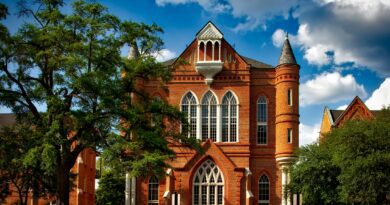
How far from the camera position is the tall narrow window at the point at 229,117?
5103cm

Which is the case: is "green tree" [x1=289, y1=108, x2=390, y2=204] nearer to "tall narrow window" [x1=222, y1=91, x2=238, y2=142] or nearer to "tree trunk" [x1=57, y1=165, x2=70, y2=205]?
"tall narrow window" [x1=222, y1=91, x2=238, y2=142]

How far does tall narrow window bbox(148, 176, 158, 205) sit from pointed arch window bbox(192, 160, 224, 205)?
346 centimetres

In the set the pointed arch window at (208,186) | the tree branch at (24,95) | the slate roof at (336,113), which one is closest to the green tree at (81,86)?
the tree branch at (24,95)

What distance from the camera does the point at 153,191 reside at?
50844 millimetres

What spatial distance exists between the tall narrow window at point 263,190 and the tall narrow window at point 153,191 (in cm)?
913

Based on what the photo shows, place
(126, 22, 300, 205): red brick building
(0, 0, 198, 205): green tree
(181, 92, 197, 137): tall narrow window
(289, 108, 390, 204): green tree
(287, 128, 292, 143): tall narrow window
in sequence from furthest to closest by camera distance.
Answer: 1. (181, 92, 197, 137): tall narrow window
2. (287, 128, 292, 143): tall narrow window
3. (126, 22, 300, 205): red brick building
4. (289, 108, 390, 204): green tree
5. (0, 0, 198, 205): green tree

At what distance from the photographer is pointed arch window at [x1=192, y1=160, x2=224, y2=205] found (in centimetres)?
4947

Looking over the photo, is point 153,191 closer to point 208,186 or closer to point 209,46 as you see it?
point 208,186

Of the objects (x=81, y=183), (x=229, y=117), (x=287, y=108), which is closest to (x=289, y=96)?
(x=287, y=108)

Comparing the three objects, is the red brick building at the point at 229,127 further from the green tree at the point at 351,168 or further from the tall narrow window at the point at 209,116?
the green tree at the point at 351,168

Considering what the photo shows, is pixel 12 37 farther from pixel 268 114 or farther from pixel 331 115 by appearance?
pixel 331 115

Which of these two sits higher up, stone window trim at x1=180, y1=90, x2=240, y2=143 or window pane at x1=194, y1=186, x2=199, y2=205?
stone window trim at x1=180, y1=90, x2=240, y2=143

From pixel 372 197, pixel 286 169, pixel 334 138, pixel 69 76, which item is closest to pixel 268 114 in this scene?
pixel 286 169

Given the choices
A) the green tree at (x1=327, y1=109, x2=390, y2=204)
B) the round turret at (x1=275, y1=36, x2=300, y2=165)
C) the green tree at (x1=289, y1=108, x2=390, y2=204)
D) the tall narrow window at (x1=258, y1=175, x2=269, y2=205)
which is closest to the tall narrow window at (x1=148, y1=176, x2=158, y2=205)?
the tall narrow window at (x1=258, y1=175, x2=269, y2=205)
